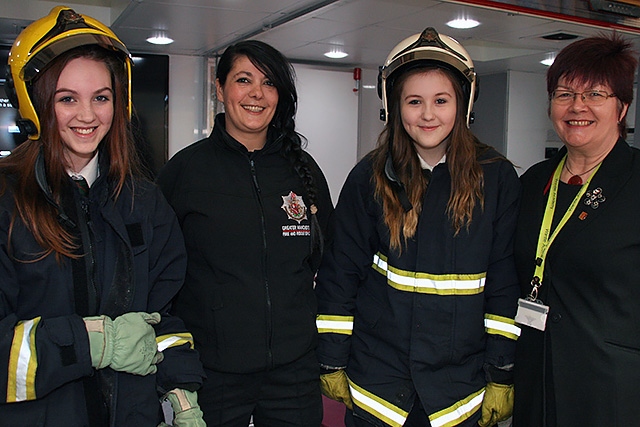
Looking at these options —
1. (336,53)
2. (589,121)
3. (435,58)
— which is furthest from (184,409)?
(336,53)

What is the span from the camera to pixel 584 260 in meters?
1.78

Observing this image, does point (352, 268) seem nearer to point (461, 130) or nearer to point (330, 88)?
point (461, 130)

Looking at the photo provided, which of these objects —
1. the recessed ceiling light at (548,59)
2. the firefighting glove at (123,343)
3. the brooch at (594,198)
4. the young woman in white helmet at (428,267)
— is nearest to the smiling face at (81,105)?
the firefighting glove at (123,343)

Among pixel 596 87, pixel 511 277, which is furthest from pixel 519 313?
pixel 596 87

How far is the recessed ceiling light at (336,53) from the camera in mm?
5479

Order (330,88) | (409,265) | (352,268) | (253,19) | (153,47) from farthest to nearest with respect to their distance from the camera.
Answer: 1. (330,88)
2. (153,47)
3. (253,19)
4. (352,268)
5. (409,265)

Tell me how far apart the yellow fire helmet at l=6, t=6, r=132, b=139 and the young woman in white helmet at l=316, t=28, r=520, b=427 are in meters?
0.98

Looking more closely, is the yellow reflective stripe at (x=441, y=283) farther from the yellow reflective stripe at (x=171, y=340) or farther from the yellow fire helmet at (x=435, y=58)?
the yellow reflective stripe at (x=171, y=340)

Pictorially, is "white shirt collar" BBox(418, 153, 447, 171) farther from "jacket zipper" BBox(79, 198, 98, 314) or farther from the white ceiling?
the white ceiling

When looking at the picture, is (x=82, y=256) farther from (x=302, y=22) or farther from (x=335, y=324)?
(x=302, y=22)

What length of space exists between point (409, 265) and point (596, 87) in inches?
30.4

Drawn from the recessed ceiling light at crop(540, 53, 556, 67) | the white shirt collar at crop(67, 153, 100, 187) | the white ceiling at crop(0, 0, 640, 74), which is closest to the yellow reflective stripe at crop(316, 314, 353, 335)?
the white shirt collar at crop(67, 153, 100, 187)

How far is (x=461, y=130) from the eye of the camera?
2.05 metres

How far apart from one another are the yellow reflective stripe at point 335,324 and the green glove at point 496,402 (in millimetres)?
497
